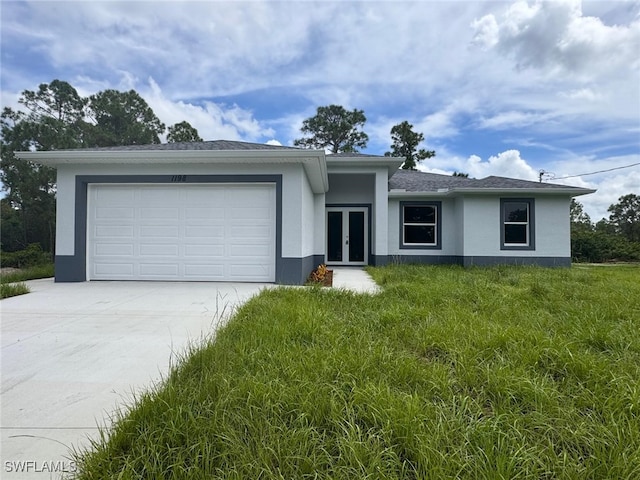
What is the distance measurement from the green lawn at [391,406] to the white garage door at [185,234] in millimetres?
4567

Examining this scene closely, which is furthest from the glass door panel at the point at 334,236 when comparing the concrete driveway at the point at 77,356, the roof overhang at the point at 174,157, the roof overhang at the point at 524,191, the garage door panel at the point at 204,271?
the concrete driveway at the point at 77,356

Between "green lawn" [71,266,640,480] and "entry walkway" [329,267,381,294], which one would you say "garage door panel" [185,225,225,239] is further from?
"green lawn" [71,266,640,480]

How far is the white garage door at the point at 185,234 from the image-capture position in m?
8.09

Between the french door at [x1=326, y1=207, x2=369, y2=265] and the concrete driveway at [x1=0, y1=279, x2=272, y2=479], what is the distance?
7073mm

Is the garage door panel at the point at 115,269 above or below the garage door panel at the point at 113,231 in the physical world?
below

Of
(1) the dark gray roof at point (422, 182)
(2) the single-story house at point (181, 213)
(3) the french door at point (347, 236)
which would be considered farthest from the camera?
(1) the dark gray roof at point (422, 182)

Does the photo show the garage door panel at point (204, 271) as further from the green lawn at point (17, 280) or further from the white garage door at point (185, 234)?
the green lawn at point (17, 280)

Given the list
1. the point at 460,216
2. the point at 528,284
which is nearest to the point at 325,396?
the point at 528,284

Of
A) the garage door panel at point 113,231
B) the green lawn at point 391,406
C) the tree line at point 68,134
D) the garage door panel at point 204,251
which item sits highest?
the tree line at point 68,134

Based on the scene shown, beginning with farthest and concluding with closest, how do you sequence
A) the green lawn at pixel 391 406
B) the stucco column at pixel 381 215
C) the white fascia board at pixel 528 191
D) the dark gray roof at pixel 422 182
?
the dark gray roof at pixel 422 182 < the stucco column at pixel 381 215 < the white fascia board at pixel 528 191 < the green lawn at pixel 391 406

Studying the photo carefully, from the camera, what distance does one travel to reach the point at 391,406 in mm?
2006

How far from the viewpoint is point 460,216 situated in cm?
1255

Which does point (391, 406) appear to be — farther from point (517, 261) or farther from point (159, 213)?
point (517, 261)

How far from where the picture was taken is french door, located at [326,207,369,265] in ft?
43.7
